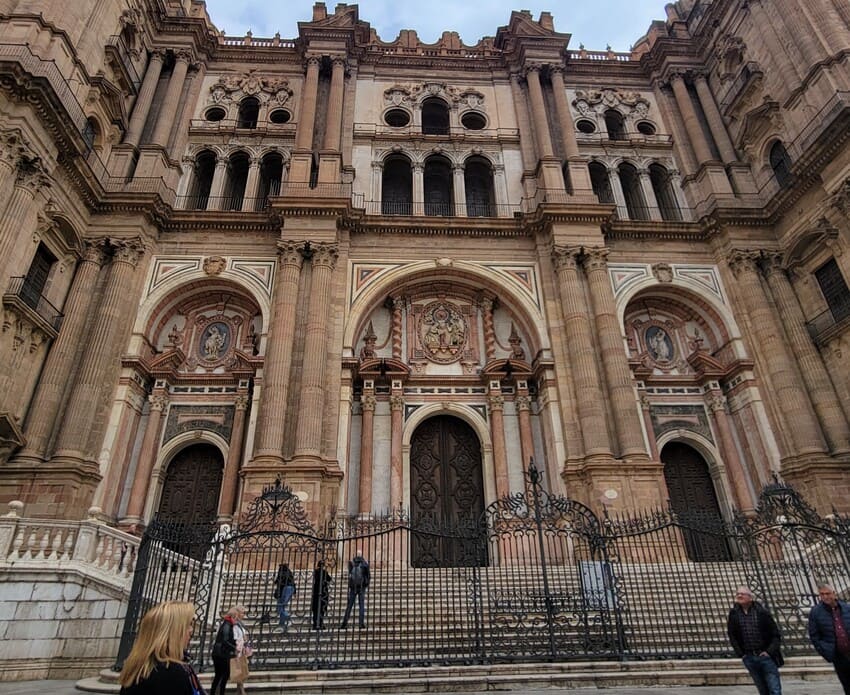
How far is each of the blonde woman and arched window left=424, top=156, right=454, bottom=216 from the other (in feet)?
65.4

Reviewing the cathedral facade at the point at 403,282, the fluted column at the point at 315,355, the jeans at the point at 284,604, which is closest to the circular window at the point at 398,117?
the cathedral facade at the point at 403,282

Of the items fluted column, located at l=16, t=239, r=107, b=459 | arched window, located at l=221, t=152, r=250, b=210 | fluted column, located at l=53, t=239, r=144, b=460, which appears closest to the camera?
fluted column, located at l=16, t=239, r=107, b=459

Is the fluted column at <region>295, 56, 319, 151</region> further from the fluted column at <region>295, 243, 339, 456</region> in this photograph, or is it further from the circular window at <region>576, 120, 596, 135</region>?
the circular window at <region>576, 120, 596, 135</region>

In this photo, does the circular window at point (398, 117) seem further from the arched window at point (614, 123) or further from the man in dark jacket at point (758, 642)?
the man in dark jacket at point (758, 642)

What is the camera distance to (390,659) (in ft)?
25.8

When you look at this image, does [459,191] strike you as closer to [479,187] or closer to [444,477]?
[479,187]

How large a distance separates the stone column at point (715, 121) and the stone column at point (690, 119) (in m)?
0.46

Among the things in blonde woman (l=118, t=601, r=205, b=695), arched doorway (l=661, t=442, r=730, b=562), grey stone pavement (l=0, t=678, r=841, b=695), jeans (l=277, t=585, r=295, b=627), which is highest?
arched doorway (l=661, t=442, r=730, b=562)

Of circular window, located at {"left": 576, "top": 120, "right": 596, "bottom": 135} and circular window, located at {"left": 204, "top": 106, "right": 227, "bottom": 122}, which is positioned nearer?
circular window, located at {"left": 204, "top": 106, "right": 227, "bottom": 122}

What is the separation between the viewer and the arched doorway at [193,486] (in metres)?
16.4

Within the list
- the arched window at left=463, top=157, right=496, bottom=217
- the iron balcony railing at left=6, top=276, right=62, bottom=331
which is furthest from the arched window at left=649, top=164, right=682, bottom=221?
the iron balcony railing at left=6, top=276, right=62, bottom=331

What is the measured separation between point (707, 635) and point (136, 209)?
19295mm

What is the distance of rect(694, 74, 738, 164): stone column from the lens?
2190cm

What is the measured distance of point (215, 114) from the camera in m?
23.3
